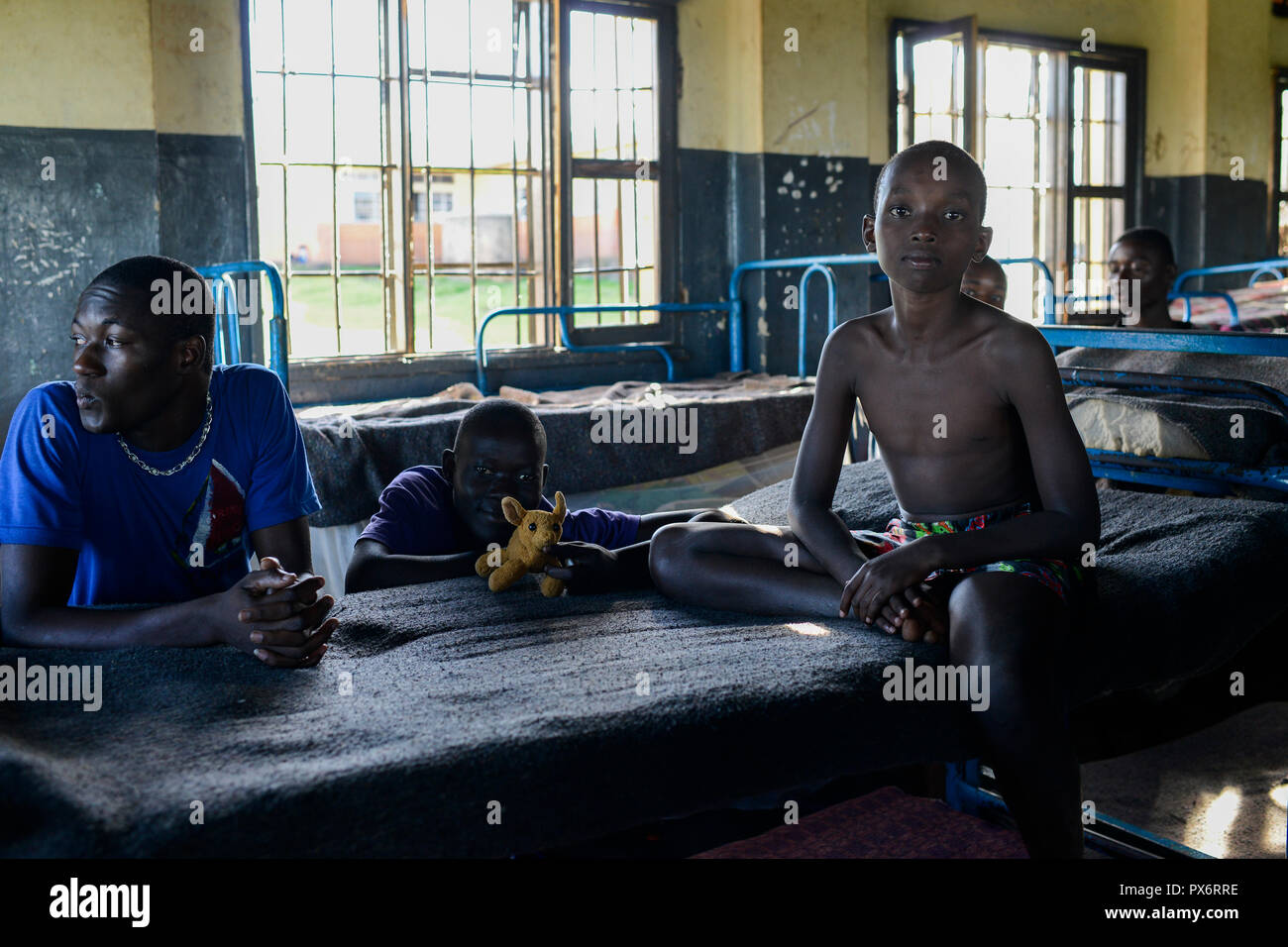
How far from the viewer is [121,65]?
4609 mm

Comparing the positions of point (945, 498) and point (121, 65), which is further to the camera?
point (121, 65)

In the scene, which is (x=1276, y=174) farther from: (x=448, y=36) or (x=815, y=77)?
(x=448, y=36)

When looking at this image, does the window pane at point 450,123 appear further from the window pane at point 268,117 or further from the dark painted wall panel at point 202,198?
the dark painted wall panel at point 202,198

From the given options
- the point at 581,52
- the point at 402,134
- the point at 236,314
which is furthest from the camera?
the point at 581,52

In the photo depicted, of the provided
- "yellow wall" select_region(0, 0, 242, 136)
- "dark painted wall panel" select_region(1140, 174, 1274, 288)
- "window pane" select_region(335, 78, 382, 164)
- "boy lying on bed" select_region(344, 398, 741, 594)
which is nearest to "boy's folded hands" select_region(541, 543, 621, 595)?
"boy lying on bed" select_region(344, 398, 741, 594)

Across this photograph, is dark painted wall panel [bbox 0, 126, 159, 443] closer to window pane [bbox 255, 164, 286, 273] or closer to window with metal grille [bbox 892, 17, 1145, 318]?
window pane [bbox 255, 164, 286, 273]

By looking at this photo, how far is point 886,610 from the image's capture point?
1.93 metres

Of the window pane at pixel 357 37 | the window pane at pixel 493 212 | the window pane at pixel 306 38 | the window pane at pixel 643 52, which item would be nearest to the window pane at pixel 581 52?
the window pane at pixel 643 52

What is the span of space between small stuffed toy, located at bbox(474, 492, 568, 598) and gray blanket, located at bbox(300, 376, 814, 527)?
5.45 ft

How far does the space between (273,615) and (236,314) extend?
8.32 feet

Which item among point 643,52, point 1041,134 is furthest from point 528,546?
point 1041,134

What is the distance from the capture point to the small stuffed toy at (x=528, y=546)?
7.60 feet
